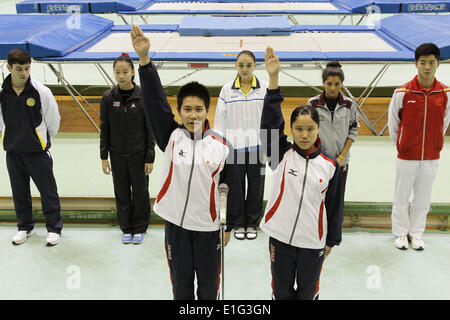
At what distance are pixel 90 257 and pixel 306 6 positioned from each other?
6496 millimetres

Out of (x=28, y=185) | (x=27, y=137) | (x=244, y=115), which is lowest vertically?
(x=28, y=185)

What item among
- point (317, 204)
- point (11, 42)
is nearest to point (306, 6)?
point (11, 42)

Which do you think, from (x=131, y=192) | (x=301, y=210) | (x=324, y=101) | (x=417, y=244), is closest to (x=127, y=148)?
(x=131, y=192)

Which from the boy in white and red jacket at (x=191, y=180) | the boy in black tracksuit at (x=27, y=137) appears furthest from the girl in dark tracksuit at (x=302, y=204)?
the boy in black tracksuit at (x=27, y=137)

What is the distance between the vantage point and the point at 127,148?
3213 mm

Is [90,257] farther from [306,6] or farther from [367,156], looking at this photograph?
[306,6]

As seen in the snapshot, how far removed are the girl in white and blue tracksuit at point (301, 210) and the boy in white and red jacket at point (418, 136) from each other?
1.27 metres

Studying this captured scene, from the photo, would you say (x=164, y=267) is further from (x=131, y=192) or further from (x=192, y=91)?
(x=192, y=91)

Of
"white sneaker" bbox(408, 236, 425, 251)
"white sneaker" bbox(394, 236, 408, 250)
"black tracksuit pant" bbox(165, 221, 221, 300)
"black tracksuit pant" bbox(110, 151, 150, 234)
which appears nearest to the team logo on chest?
"black tracksuit pant" bbox(110, 151, 150, 234)

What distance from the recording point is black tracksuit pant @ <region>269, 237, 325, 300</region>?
2131 mm

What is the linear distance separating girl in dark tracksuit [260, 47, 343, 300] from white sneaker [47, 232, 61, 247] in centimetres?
195

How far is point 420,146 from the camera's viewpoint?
309 cm

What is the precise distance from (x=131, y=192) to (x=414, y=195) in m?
2.21

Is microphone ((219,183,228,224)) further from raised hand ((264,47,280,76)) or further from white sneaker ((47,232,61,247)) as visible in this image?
white sneaker ((47,232,61,247))
